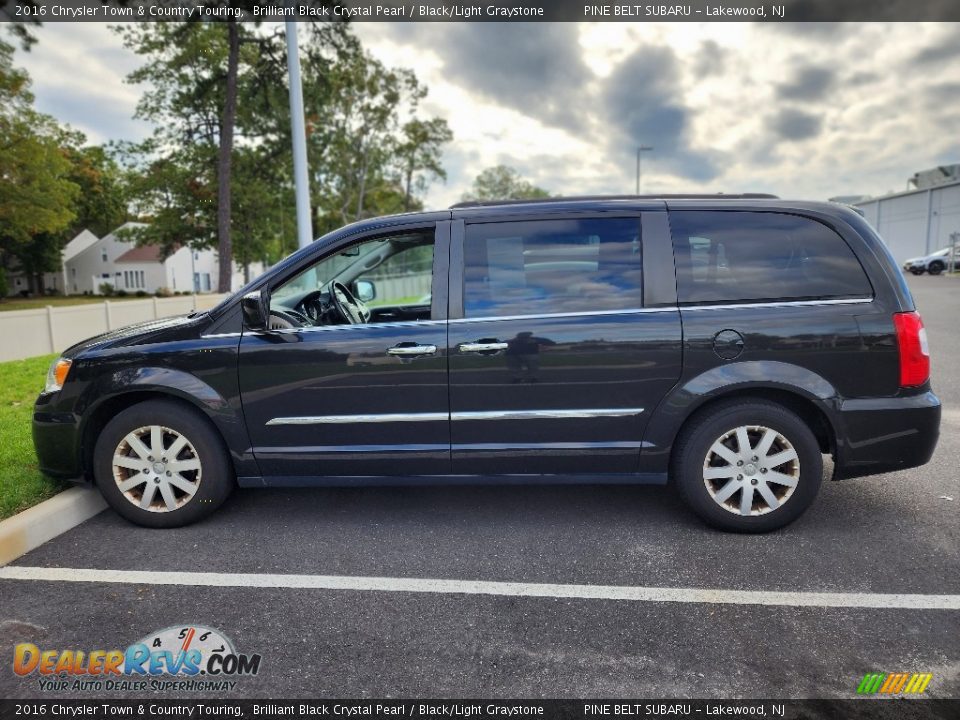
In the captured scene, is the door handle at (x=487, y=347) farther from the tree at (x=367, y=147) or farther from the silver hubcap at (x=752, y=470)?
the tree at (x=367, y=147)

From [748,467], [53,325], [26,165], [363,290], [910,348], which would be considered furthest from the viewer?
[26,165]

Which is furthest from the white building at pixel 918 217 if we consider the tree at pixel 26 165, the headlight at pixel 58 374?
the tree at pixel 26 165

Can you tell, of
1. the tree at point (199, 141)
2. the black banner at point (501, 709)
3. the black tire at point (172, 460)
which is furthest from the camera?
the tree at point (199, 141)

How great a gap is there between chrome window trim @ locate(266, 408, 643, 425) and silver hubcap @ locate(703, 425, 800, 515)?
1.77 feet

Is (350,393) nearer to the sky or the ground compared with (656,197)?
nearer to the ground

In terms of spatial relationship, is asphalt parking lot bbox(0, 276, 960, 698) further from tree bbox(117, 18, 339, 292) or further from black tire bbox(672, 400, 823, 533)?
tree bbox(117, 18, 339, 292)

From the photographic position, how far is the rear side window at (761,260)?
3.38m

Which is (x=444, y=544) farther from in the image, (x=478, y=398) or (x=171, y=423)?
(x=171, y=423)

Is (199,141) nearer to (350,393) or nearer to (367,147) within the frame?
(367,147)

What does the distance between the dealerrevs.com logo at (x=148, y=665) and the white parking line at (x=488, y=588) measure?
462 millimetres

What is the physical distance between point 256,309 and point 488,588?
1.95m

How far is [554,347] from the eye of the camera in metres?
3.37

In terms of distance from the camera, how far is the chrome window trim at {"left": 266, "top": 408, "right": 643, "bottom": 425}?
3.42 metres

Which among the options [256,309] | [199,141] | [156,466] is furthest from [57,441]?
[199,141]
